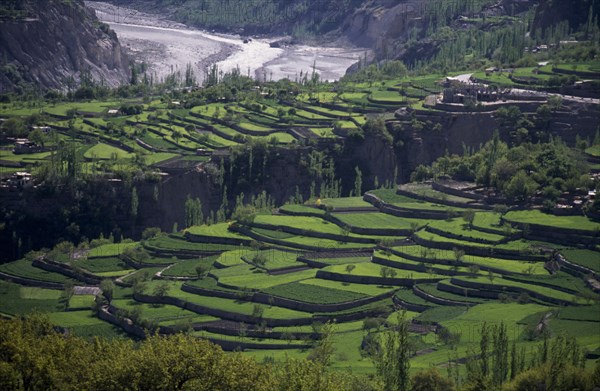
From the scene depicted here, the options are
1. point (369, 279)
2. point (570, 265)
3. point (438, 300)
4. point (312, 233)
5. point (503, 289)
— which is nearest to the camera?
point (438, 300)

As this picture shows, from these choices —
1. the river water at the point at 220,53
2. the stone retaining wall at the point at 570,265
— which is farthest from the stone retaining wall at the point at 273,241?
the river water at the point at 220,53

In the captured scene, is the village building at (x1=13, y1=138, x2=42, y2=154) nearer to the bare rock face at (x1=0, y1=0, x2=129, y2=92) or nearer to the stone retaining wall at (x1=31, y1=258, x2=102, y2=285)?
the stone retaining wall at (x1=31, y1=258, x2=102, y2=285)

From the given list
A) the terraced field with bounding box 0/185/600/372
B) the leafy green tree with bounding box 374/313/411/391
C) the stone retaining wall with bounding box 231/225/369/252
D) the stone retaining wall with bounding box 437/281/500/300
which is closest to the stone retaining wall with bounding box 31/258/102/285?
the terraced field with bounding box 0/185/600/372

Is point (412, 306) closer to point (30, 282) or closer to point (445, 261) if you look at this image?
point (445, 261)

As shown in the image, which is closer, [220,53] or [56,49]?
[56,49]

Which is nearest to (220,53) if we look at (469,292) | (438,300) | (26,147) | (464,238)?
(26,147)

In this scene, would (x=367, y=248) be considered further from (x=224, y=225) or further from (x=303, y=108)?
(x=303, y=108)
